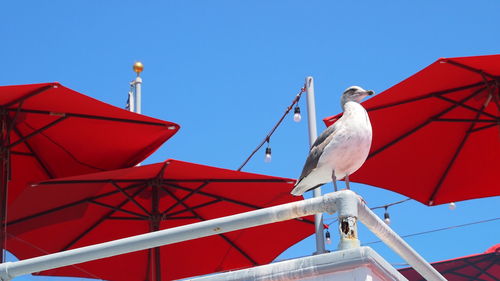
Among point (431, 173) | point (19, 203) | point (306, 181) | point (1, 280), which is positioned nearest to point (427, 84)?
point (431, 173)

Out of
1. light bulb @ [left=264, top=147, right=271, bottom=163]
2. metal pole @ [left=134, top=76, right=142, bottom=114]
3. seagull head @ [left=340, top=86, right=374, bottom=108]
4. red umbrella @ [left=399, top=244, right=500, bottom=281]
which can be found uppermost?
metal pole @ [left=134, top=76, right=142, bottom=114]

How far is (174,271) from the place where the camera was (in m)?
10.3

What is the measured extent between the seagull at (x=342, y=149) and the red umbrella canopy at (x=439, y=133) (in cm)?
283

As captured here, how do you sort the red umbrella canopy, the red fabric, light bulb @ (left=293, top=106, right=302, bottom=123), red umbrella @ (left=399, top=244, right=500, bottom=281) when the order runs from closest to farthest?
the red fabric < the red umbrella canopy < light bulb @ (left=293, top=106, right=302, bottom=123) < red umbrella @ (left=399, top=244, right=500, bottom=281)

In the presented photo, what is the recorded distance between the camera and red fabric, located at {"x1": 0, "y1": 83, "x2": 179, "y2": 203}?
25.0ft

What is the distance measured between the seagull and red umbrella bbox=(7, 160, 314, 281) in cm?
313

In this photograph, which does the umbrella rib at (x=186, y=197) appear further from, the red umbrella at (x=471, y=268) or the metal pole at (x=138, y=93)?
the metal pole at (x=138, y=93)

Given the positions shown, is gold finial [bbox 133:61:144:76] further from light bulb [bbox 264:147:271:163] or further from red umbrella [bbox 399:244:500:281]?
red umbrella [bbox 399:244:500:281]

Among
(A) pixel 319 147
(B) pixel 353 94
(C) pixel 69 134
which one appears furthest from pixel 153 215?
(A) pixel 319 147

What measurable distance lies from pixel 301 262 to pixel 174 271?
7.36 m

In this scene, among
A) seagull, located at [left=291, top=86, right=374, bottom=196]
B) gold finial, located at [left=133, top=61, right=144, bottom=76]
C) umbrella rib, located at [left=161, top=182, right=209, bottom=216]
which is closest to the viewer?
seagull, located at [left=291, top=86, right=374, bottom=196]

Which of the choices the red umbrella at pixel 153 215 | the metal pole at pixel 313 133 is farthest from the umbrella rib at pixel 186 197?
the metal pole at pixel 313 133

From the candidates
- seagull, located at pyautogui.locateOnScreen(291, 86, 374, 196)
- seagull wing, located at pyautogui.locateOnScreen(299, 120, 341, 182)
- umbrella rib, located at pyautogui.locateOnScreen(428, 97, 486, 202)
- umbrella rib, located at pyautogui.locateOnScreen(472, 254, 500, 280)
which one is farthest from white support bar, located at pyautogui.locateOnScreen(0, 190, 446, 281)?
umbrella rib, located at pyautogui.locateOnScreen(472, 254, 500, 280)

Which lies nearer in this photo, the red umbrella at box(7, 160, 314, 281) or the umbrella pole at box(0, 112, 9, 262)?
the umbrella pole at box(0, 112, 9, 262)
